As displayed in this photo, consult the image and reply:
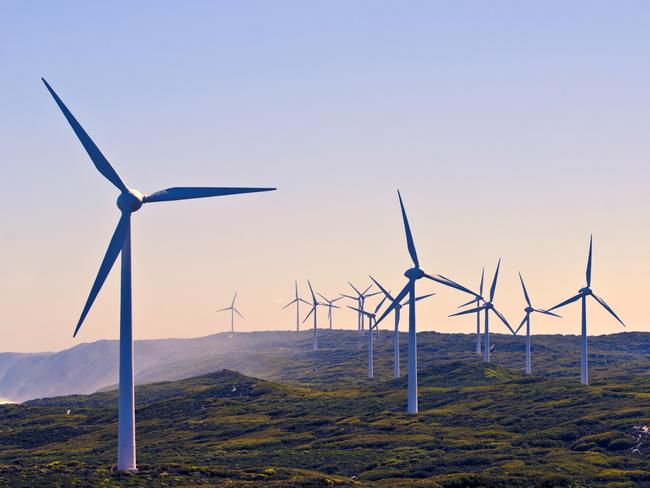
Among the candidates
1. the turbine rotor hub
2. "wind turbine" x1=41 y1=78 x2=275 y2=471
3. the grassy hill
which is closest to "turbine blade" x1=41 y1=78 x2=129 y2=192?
"wind turbine" x1=41 y1=78 x2=275 y2=471

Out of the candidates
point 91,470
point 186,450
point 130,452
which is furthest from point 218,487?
point 186,450

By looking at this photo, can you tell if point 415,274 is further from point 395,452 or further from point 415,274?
point 395,452

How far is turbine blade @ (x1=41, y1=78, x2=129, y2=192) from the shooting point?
379 feet

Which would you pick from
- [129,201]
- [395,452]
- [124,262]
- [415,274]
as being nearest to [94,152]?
[129,201]

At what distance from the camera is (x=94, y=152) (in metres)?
119

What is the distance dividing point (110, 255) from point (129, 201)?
668cm

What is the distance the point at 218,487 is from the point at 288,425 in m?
80.3

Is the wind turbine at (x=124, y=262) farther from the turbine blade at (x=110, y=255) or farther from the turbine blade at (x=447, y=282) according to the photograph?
the turbine blade at (x=447, y=282)

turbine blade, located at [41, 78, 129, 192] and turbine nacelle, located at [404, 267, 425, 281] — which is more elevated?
turbine blade, located at [41, 78, 129, 192]

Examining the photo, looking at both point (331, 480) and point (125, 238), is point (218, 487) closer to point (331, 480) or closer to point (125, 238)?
point (331, 480)

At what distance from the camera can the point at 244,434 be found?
7431 inches

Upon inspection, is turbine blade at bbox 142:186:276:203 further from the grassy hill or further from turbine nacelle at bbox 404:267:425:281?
turbine nacelle at bbox 404:267:425:281

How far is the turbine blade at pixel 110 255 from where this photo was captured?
113419mm

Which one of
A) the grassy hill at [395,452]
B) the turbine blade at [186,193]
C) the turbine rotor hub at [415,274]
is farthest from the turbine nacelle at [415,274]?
the turbine blade at [186,193]
